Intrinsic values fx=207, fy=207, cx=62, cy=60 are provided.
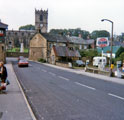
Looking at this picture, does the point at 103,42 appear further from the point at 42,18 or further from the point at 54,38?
the point at 42,18

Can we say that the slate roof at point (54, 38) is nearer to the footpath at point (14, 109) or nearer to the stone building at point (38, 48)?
the stone building at point (38, 48)

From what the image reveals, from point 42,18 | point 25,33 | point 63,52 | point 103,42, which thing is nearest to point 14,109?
point 103,42

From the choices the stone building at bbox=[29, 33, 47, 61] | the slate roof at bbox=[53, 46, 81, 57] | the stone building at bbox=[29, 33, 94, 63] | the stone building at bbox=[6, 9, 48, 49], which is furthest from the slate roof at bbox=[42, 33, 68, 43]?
the stone building at bbox=[6, 9, 48, 49]

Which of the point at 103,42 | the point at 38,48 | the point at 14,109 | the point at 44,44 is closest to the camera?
the point at 14,109

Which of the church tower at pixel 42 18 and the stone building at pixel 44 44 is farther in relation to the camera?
the church tower at pixel 42 18

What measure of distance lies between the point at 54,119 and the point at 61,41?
6791cm

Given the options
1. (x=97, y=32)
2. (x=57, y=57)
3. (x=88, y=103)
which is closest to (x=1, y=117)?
(x=88, y=103)

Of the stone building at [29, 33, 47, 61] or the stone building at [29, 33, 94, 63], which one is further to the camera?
the stone building at [29, 33, 47, 61]

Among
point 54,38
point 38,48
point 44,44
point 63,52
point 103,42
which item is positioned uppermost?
point 54,38

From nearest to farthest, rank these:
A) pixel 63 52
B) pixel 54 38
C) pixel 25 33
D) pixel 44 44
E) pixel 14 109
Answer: pixel 14 109 → pixel 63 52 → pixel 44 44 → pixel 54 38 → pixel 25 33

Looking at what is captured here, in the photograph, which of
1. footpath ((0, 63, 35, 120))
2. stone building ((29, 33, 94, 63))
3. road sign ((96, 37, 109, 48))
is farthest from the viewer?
stone building ((29, 33, 94, 63))

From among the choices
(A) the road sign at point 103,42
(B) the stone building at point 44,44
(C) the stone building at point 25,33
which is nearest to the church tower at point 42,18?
(C) the stone building at point 25,33

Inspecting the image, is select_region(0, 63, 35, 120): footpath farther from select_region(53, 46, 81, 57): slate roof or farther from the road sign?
select_region(53, 46, 81, 57): slate roof

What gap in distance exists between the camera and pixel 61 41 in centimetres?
7462
